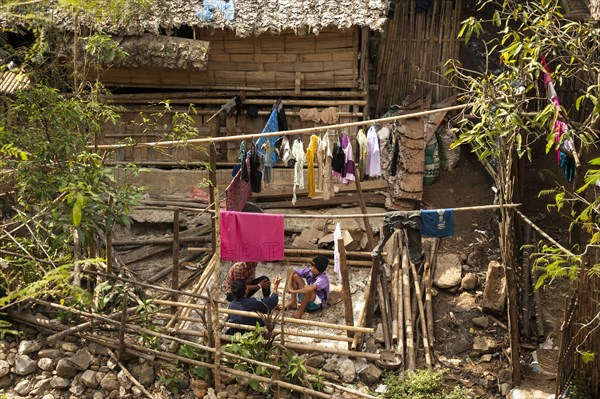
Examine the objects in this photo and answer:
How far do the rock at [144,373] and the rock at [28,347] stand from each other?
1.11 metres

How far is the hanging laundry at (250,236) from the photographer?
368 inches

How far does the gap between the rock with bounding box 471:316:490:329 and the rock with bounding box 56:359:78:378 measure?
17.1 feet

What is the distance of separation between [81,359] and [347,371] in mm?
3144

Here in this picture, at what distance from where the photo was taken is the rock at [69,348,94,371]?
868 centimetres

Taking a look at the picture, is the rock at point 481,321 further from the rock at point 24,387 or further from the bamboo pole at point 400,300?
the rock at point 24,387

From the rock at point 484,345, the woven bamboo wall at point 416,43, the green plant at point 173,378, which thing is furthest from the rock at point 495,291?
the woven bamboo wall at point 416,43

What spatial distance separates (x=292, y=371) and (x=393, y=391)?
1.29 m

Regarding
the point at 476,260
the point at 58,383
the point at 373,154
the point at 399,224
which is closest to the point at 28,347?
the point at 58,383

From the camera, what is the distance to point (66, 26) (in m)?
11.5

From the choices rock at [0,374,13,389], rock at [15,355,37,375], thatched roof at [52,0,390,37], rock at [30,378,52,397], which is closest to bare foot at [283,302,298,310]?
rock at [30,378,52,397]

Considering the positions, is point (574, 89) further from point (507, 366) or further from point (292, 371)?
point (292, 371)

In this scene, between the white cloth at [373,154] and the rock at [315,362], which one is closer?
the rock at [315,362]

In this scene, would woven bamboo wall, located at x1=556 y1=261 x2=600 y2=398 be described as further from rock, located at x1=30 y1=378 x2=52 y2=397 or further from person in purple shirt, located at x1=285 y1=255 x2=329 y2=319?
rock, located at x1=30 y1=378 x2=52 y2=397

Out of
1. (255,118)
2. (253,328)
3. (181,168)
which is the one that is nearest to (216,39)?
(255,118)
